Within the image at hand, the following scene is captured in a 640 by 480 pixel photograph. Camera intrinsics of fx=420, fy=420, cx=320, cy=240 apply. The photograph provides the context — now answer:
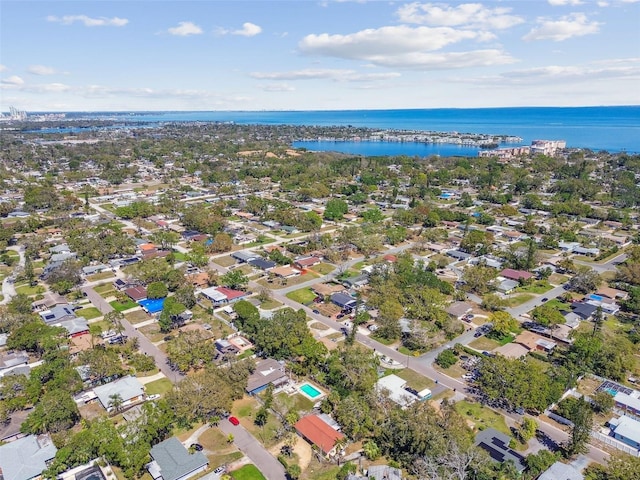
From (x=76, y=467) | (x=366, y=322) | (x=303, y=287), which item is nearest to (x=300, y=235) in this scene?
(x=303, y=287)

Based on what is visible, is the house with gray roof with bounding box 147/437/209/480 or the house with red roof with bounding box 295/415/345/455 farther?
the house with red roof with bounding box 295/415/345/455

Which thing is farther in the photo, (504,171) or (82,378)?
(504,171)

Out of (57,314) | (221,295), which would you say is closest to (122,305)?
(57,314)

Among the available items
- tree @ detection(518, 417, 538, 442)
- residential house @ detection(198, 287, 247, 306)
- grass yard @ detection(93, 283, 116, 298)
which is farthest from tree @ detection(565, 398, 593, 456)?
grass yard @ detection(93, 283, 116, 298)

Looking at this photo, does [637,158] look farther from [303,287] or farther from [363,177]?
[303,287]

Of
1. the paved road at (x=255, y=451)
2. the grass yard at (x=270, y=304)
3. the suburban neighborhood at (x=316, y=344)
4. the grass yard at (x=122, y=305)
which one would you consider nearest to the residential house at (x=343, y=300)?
the suburban neighborhood at (x=316, y=344)

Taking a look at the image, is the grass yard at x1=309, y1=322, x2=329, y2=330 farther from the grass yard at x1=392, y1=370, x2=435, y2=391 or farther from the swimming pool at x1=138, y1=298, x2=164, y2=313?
the swimming pool at x1=138, y1=298, x2=164, y2=313

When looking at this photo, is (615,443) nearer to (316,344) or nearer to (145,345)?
(316,344)
